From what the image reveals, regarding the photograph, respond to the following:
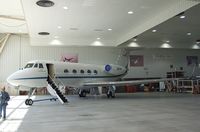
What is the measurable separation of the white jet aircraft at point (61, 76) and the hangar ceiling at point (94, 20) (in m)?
3.26

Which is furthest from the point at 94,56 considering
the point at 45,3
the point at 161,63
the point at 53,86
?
the point at 45,3

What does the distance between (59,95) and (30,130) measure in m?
8.74

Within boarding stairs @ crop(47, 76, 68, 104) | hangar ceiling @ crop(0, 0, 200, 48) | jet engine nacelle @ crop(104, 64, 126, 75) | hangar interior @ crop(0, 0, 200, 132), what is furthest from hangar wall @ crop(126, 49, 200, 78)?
boarding stairs @ crop(47, 76, 68, 104)

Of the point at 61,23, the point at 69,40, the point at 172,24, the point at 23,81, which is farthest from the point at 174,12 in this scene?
the point at 69,40

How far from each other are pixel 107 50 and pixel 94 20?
33.9ft

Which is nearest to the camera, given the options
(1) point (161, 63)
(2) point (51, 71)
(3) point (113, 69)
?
(2) point (51, 71)

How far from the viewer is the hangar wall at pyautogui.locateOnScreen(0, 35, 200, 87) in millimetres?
25016

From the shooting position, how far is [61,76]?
18609 mm

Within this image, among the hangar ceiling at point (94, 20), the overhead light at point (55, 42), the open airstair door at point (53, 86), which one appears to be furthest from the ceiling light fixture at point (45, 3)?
the overhead light at point (55, 42)

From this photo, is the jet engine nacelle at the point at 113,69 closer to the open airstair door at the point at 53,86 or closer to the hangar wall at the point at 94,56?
the hangar wall at the point at 94,56

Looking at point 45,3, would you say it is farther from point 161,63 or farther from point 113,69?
point 161,63

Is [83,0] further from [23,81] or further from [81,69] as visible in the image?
[81,69]

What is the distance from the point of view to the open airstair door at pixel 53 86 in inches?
616

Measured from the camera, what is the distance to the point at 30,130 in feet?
23.0
